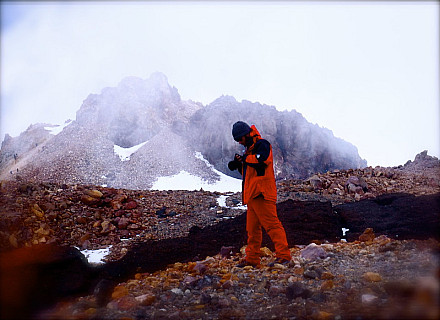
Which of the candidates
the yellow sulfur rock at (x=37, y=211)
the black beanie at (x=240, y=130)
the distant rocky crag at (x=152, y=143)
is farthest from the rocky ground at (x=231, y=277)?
the distant rocky crag at (x=152, y=143)

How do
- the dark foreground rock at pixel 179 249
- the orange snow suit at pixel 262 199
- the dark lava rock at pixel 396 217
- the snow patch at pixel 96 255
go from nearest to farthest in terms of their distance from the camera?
the dark foreground rock at pixel 179 249 → the orange snow suit at pixel 262 199 → the dark lava rock at pixel 396 217 → the snow patch at pixel 96 255

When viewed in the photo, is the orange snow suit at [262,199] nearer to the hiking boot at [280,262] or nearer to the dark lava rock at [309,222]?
the hiking boot at [280,262]

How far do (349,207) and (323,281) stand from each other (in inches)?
262

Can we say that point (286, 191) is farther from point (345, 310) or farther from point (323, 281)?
point (345, 310)

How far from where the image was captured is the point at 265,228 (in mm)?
5133

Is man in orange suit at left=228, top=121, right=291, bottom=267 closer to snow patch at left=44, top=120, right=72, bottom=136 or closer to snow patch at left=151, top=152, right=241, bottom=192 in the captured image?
snow patch at left=151, top=152, right=241, bottom=192

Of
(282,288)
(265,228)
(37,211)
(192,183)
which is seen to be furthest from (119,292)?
(192,183)

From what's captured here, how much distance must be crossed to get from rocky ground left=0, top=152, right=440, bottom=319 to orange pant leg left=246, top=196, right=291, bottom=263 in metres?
0.27

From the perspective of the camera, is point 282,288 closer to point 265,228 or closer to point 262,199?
point 265,228

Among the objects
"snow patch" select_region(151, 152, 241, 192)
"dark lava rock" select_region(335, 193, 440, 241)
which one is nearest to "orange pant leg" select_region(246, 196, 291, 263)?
"dark lava rock" select_region(335, 193, 440, 241)

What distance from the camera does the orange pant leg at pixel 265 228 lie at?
5031mm

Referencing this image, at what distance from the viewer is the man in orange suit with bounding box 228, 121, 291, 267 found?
5023 mm

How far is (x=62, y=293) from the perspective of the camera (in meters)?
4.09

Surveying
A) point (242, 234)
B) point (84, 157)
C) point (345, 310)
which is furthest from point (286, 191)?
point (84, 157)
